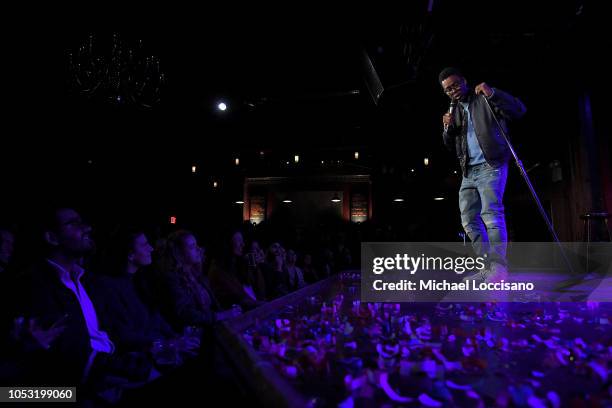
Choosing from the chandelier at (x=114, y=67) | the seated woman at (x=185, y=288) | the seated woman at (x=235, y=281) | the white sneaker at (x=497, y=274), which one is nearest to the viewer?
the white sneaker at (x=497, y=274)

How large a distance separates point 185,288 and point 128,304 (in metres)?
0.68

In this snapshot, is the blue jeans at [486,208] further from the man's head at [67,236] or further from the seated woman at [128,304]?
the man's head at [67,236]

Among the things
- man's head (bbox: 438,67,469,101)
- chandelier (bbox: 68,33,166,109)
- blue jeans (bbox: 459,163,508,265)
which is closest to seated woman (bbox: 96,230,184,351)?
blue jeans (bbox: 459,163,508,265)

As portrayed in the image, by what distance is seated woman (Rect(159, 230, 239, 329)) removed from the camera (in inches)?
110

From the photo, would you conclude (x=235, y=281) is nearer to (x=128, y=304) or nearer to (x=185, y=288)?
(x=185, y=288)

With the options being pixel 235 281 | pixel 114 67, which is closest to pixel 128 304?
pixel 235 281

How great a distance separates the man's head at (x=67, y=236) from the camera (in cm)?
198

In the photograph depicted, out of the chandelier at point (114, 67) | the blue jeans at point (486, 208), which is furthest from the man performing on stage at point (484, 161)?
the chandelier at point (114, 67)

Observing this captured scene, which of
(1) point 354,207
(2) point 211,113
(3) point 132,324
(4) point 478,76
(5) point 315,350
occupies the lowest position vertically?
(3) point 132,324

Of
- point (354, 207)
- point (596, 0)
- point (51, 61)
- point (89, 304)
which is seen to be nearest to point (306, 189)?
point (354, 207)

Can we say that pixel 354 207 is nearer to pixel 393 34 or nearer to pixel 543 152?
pixel 543 152

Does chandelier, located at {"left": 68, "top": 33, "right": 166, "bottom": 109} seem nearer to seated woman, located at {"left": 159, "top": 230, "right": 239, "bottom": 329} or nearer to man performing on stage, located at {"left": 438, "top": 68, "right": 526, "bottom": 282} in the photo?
seated woman, located at {"left": 159, "top": 230, "right": 239, "bottom": 329}

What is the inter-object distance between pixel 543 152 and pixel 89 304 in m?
11.4

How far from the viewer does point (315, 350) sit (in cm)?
143
